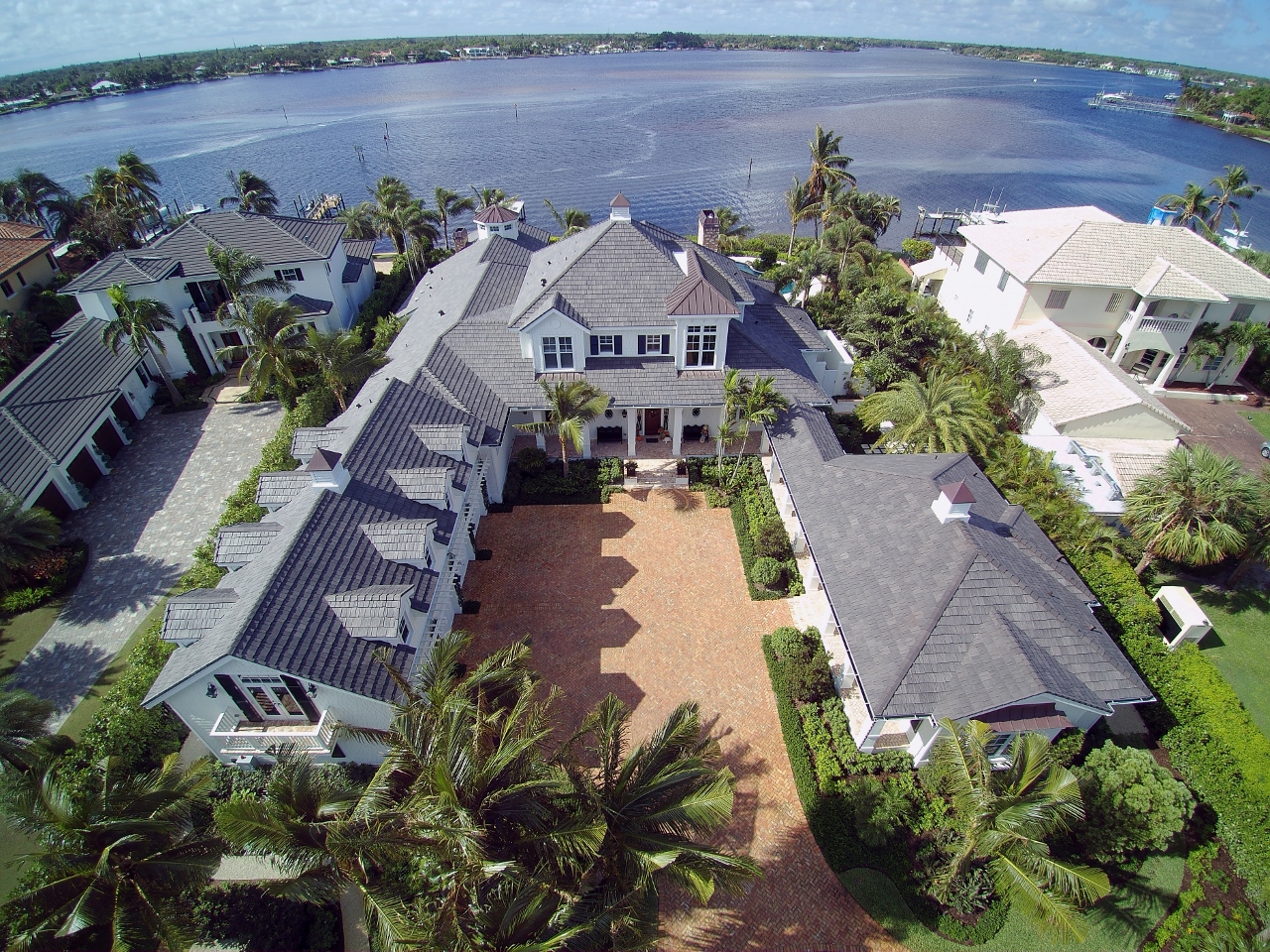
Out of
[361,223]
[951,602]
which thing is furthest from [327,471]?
[361,223]

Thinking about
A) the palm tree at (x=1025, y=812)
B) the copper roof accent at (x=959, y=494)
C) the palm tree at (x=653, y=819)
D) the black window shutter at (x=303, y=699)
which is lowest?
the black window shutter at (x=303, y=699)

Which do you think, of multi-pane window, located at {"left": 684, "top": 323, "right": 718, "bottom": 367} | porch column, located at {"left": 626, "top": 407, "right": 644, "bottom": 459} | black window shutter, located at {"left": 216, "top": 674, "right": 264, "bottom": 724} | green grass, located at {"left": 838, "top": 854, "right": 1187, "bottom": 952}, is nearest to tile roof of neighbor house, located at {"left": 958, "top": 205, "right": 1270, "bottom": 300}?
multi-pane window, located at {"left": 684, "top": 323, "right": 718, "bottom": 367}

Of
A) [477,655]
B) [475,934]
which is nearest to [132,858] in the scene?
[475,934]

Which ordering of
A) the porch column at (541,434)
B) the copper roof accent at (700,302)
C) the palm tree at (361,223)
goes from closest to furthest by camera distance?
the copper roof accent at (700,302) → the porch column at (541,434) → the palm tree at (361,223)

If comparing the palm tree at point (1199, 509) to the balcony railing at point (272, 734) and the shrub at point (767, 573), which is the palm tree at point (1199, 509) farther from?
the balcony railing at point (272, 734)

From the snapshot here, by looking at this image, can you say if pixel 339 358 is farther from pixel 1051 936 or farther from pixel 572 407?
pixel 1051 936

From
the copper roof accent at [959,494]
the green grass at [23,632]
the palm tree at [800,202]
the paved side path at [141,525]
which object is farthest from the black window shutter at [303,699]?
the palm tree at [800,202]
